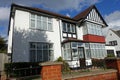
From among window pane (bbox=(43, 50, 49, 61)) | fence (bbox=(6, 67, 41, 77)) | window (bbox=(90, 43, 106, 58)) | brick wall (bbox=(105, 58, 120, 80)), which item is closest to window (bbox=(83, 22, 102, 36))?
window (bbox=(90, 43, 106, 58))

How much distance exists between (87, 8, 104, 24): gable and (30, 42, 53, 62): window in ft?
30.5

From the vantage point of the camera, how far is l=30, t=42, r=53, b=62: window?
15.2 metres

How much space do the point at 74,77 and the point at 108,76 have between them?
7.18 ft

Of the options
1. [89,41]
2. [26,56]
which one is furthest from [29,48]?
[89,41]

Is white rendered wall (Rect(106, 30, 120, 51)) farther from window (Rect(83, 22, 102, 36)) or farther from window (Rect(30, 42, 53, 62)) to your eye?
window (Rect(30, 42, 53, 62))

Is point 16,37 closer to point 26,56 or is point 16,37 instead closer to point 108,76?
point 26,56

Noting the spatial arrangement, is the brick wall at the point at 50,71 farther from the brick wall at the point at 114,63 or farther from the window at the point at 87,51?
the window at the point at 87,51

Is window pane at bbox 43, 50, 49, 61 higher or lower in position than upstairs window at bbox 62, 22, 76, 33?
lower

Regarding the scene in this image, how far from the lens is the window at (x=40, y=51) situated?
15175 mm

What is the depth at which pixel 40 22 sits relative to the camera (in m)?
16.7

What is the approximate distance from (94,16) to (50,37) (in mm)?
10167

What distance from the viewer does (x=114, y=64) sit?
23.7 ft

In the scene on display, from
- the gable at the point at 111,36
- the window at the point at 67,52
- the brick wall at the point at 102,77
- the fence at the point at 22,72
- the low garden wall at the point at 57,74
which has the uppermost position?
the gable at the point at 111,36

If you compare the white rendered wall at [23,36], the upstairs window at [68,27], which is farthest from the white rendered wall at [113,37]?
the white rendered wall at [23,36]
